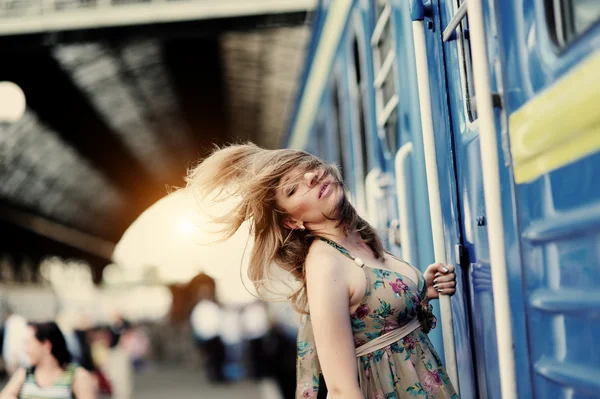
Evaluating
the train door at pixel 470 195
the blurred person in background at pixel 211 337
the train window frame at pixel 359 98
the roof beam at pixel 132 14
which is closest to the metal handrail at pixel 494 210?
the train door at pixel 470 195

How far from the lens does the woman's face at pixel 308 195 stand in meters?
1.98

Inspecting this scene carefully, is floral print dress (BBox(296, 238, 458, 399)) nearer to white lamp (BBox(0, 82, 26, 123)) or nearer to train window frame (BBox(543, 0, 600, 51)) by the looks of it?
train window frame (BBox(543, 0, 600, 51))

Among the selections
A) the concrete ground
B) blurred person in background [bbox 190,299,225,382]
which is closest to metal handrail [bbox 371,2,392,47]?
the concrete ground

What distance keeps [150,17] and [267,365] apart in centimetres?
844

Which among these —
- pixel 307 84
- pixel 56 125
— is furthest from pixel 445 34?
pixel 56 125

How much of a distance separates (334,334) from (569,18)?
0.78 m

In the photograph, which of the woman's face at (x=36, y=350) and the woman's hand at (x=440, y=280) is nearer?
the woman's hand at (x=440, y=280)

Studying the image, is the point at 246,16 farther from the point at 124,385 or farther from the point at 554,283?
the point at 554,283

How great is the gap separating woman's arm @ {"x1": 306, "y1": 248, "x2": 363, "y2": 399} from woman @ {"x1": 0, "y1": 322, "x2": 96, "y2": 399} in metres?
2.79

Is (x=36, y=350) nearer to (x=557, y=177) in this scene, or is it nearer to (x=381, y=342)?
(x=381, y=342)

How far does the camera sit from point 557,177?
4.74 ft

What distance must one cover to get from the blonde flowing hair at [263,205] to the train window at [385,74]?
79cm

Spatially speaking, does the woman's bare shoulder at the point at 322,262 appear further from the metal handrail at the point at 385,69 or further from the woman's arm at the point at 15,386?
the woman's arm at the point at 15,386

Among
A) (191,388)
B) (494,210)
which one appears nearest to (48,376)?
(494,210)
